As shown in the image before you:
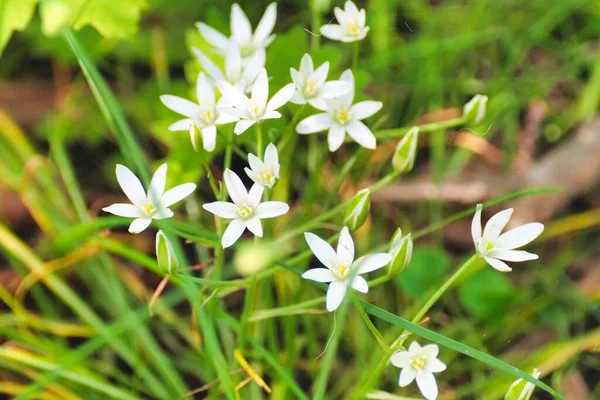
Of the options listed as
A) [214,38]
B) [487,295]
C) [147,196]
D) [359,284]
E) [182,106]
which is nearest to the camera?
[359,284]

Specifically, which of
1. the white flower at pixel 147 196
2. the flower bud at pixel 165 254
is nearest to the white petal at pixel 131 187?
the white flower at pixel 147 196

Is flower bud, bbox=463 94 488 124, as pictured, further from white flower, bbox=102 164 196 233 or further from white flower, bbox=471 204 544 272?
white flower, bbox=102 164 196 233

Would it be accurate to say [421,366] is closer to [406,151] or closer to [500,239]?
[500,239]

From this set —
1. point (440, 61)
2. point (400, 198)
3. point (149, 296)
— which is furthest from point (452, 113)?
point (149, 296)

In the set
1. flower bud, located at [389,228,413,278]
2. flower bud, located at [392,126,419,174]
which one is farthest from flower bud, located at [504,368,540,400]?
flower bud, located at [392,126,419,174]

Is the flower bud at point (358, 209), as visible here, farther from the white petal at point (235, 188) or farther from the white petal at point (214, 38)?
the white petal at point (214, 38)

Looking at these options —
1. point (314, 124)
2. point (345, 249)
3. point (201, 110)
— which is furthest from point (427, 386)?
point (201, 110)
